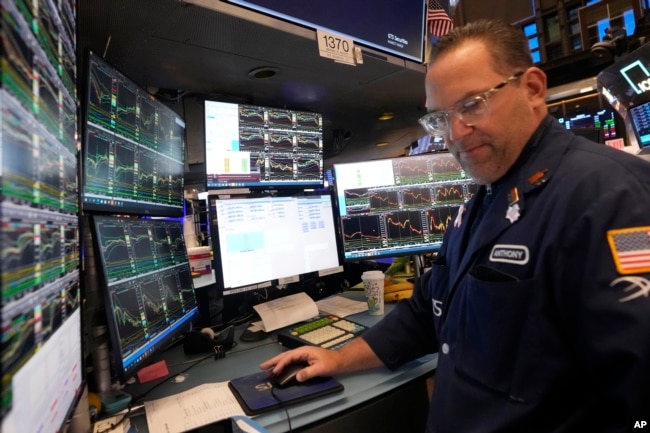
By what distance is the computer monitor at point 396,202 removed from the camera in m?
1.75

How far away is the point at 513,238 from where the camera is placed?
799mm

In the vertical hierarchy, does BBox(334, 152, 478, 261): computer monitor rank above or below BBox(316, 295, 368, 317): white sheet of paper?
above

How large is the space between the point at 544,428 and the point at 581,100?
464 cm

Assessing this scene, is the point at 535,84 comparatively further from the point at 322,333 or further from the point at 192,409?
the point at 192,409

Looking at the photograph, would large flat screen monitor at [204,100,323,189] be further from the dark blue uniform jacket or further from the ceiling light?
the dark blue uniform jacket

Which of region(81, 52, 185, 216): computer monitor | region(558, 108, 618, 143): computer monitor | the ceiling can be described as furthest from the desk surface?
region(558, 108, 618, 143): computer monitor

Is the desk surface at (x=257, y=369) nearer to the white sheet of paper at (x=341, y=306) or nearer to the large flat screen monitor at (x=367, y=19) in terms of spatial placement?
the white sheet of paper at (x=341, y=306)

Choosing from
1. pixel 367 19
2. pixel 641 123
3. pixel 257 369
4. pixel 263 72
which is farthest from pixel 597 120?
pixel 257 369

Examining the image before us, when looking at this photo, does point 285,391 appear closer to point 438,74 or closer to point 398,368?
point 398,368

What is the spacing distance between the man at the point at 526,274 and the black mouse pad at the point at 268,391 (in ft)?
0.12

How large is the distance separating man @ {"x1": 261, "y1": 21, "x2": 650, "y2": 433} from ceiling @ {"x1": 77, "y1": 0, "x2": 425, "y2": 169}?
63 cm

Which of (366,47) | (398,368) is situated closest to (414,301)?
(398,368)

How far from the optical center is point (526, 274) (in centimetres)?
75

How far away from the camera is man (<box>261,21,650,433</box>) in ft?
2.07
